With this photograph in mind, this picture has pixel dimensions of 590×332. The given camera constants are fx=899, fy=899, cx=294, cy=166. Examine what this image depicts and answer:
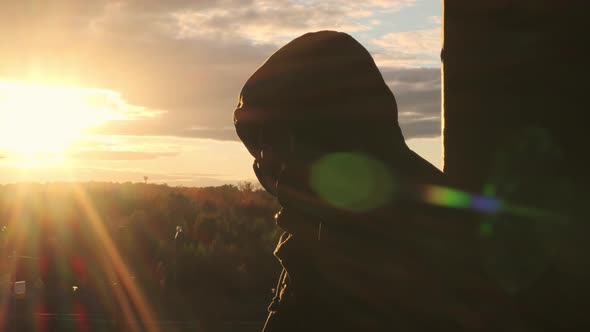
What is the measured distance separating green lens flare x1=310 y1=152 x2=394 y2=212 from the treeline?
1501 centimetres

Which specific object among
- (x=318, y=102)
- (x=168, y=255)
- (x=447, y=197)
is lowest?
(x=168, y=255)

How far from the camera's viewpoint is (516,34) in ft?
6.73

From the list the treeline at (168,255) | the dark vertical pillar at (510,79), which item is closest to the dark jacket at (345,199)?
the dark vertical pillar at (510,79)

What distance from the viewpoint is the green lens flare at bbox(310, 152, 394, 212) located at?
4.93ft

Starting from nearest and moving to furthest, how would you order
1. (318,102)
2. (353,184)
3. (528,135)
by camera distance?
(353,184) < (318,102) < (528,135)

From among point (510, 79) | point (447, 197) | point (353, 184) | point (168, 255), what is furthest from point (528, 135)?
point (168, 255)

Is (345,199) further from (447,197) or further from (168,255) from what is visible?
(168,255)

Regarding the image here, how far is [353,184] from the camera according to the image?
151cm

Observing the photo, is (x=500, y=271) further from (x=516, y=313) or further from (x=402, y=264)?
(x=402, y=264)

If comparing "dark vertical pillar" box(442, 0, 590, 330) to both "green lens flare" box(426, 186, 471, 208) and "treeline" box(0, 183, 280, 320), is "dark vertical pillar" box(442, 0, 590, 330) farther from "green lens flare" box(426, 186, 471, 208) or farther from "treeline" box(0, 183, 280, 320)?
"treeline" box(0, 183, 280, 320)

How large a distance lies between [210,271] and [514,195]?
18.4 metres

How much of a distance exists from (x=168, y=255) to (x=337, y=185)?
20513 mm

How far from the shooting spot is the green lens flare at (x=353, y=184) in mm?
1502

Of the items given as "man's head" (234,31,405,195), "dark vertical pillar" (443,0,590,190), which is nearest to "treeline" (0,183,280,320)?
"dark vertical pillar" (443,0,590,190)
